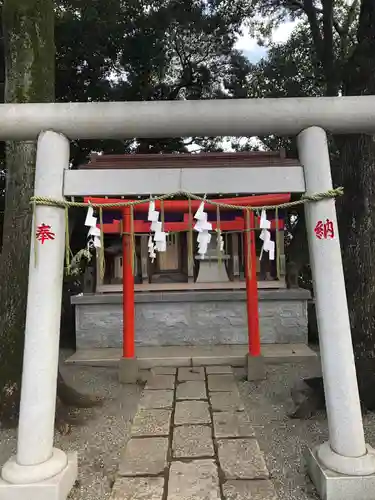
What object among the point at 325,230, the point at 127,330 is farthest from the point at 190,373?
the point at 325,230

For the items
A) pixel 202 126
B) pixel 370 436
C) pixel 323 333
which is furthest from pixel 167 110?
pixel 370 436

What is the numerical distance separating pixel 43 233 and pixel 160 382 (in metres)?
3.58

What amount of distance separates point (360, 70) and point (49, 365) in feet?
14.9

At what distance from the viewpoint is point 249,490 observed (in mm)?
2863

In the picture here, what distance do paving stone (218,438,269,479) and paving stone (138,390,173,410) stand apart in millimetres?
1223

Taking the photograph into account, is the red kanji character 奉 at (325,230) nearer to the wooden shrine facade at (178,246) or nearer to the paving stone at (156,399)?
the paving stone at (156,399)

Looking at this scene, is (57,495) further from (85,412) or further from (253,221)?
(253,221)

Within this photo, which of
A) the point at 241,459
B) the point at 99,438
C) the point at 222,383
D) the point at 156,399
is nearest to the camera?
the point at 241,459

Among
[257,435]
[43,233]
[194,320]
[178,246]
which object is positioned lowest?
[257,435]

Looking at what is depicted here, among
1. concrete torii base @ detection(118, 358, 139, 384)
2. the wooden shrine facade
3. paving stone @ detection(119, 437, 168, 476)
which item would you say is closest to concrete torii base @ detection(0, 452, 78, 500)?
paving stone @ detection(119, 437, 168, 476)

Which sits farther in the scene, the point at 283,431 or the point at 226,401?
the point at 226,401

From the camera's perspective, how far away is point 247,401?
16.5 feet

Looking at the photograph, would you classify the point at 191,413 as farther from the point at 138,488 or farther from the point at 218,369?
the point at 218,369

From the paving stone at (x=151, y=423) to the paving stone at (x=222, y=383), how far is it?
1.01 meters
